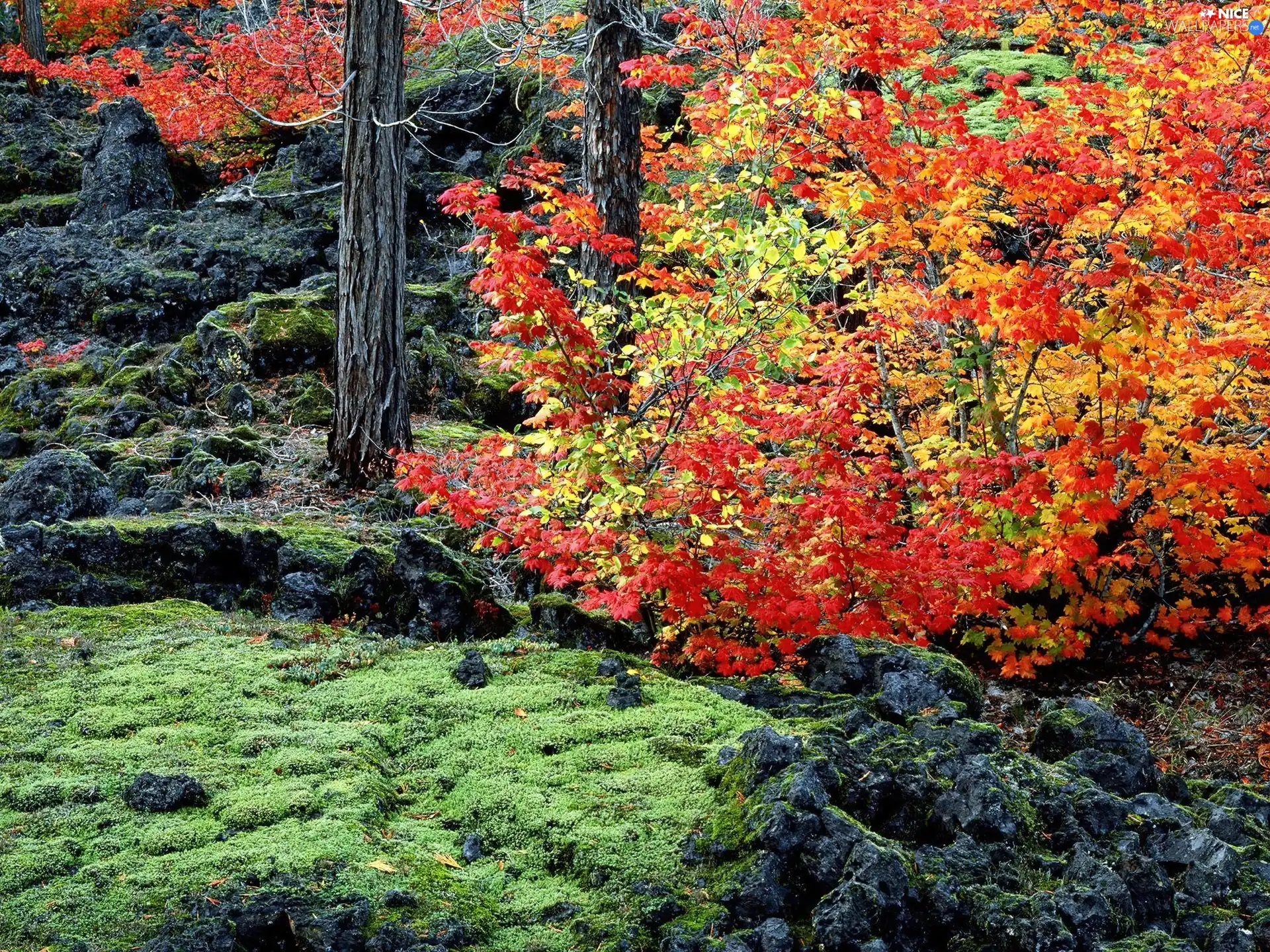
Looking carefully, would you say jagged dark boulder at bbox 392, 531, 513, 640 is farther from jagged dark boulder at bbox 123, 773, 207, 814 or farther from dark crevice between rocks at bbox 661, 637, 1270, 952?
dark crevice between rocks at bbox 661, 637, 1270, 952

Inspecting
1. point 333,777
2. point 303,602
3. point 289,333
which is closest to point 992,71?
point 289,333

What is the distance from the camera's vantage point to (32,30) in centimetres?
2055

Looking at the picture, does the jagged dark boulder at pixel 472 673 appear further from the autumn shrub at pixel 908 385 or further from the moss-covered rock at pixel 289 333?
the moss-covered rock at pixel 289 333

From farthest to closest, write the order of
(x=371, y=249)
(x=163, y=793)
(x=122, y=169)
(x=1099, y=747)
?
1. (x=122, y=169)
2. (x=371, y=249)
3. (x=1099, y=747)
4. (x=163, y=793)

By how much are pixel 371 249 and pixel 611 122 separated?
255 centimetres

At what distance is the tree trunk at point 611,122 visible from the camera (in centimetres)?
802

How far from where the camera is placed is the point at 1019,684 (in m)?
7.95

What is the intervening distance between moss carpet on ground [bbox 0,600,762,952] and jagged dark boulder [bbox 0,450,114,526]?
2.15m

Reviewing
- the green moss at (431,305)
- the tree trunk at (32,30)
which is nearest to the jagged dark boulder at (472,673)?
the green moss at (431,305)

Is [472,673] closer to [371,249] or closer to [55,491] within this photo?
[55,491]

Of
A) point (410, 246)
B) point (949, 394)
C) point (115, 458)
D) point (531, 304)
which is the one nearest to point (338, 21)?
point (410, 246)

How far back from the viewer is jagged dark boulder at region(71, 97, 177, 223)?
1614cm

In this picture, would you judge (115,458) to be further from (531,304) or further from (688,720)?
(688,720)

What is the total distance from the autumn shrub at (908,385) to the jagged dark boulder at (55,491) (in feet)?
9.79
